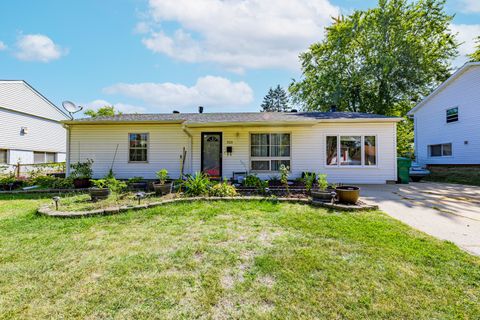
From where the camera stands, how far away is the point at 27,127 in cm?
1535

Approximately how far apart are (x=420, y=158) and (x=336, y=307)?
17531 mm

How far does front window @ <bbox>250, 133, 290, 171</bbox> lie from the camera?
358 inches

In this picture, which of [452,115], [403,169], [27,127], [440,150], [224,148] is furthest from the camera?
[27,127]

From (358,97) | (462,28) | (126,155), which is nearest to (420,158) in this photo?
(358,97)

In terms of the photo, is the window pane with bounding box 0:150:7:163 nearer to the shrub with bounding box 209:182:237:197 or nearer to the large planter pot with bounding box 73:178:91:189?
the large planter pot with bounding box 73:178:91:189

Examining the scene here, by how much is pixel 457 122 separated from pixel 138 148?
56.2 feet

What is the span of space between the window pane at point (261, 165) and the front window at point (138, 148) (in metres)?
4.78

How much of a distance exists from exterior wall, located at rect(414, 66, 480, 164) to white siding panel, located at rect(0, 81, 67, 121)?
2754 cm

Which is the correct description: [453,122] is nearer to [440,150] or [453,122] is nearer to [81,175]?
[440,150]

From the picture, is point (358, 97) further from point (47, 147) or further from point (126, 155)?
point (47, 147)

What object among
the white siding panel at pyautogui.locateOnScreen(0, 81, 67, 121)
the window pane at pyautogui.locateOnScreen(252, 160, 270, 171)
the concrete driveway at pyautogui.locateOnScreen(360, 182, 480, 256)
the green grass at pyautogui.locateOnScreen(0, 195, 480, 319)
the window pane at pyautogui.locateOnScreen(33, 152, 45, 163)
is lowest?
the green grass at pyautogui.locateOnScreen(0, 195, 480, 319)

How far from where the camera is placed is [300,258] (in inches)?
105

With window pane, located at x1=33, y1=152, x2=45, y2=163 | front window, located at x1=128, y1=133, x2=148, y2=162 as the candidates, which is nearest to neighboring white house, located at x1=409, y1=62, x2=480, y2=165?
front window, located at x1=128, y1=133, x2=148, y2=162

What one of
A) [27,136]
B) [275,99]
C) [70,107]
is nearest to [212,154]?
[70,107]
